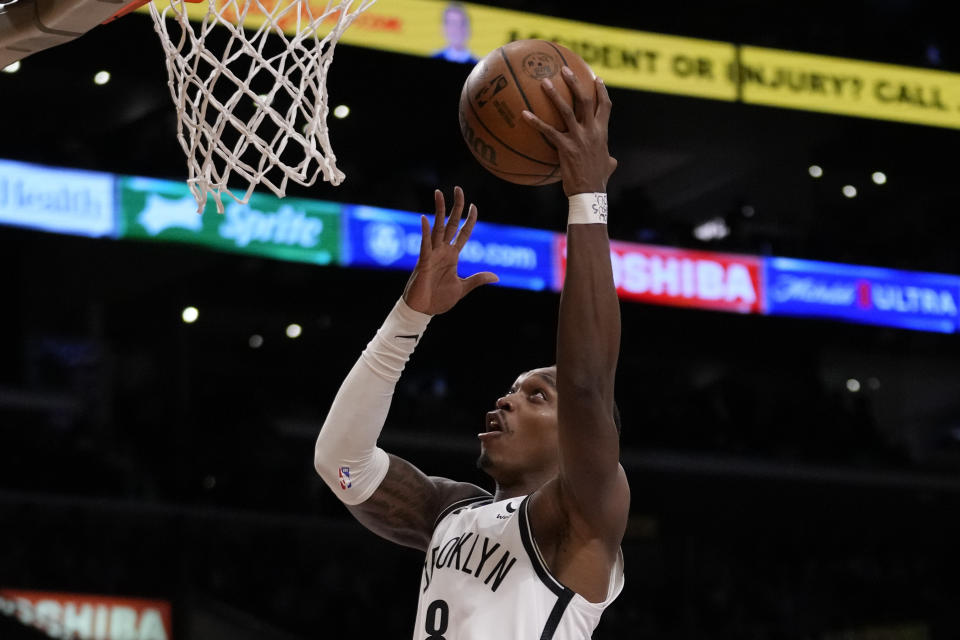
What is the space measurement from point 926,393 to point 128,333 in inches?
328

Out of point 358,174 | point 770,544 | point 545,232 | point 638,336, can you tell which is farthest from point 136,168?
point 770,544

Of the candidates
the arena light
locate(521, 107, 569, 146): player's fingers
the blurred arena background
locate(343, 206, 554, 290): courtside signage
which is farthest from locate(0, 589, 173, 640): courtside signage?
locate(521, 107, 569, 146): player's fingers

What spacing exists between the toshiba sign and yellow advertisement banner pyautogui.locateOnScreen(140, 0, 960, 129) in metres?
1.46

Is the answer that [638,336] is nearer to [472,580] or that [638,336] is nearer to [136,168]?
[136,168]

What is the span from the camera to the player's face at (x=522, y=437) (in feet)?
10.5

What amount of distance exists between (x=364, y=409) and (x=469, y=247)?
780 cm

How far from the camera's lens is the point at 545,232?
11398mm

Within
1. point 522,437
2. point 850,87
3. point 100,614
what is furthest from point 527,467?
point 850,87

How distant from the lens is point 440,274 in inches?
129

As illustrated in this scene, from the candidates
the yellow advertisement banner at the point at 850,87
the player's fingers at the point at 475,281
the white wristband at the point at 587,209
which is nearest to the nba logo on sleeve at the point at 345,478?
the player's fingers at the point at 475,281

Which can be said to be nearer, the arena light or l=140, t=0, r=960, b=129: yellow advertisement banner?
l=140, t=0, r=960, b=129: yellow advertisement banner

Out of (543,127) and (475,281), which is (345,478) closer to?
(475,281)

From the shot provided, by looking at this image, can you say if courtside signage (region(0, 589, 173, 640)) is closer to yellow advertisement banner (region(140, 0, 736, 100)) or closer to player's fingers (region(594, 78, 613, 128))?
yellow advertisement banner (region(140, 0, 736, 100))

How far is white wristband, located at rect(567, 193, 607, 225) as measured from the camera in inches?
106
